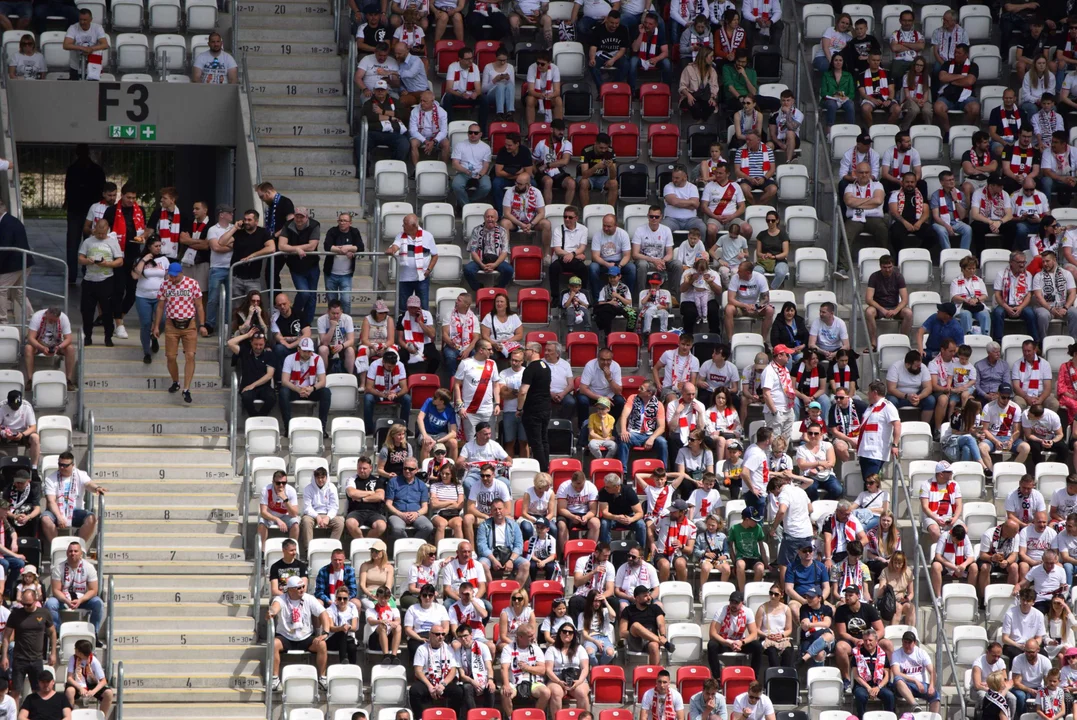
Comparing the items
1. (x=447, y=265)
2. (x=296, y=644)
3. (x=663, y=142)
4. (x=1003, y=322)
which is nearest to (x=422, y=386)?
(x=447, y=265)

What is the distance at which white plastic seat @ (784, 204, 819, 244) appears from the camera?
1027 inches

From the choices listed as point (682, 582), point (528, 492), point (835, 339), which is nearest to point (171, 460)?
point (528, 492)

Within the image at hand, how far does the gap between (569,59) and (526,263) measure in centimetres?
360

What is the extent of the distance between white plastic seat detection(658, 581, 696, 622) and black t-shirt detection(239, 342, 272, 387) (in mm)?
4779

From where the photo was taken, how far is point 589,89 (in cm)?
2717

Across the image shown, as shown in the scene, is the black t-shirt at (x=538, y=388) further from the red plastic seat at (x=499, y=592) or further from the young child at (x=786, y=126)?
the young child at (x=786, y=126)

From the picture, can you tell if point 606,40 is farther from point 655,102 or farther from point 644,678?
point 644,678

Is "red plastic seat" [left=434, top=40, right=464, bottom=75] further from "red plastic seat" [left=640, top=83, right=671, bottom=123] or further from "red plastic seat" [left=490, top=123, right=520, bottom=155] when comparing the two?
"red plastic seat" [left=640, top=83, right=671, bottom=123]

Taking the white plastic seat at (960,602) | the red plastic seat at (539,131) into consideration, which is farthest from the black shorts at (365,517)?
the red plastic seat at (539,131)

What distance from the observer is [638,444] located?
22906mm

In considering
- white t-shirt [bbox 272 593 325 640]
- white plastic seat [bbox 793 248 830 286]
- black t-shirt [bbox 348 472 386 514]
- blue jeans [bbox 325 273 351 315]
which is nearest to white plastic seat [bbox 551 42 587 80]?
white plastic seat [bbox 793 248 830 286]

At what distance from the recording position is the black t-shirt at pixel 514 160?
83.8ft

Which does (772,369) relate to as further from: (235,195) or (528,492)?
(235,195)

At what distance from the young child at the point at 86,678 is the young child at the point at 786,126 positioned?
11.0m
